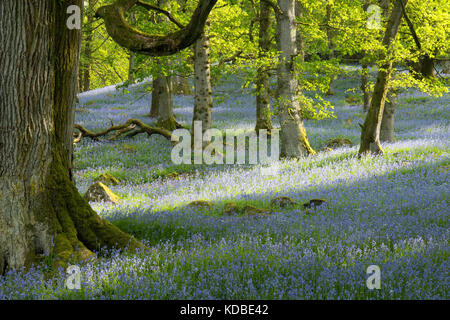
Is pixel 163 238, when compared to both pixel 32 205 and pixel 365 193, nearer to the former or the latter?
pixel 32 205

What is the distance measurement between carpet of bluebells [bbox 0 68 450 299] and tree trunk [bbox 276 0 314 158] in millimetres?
1060

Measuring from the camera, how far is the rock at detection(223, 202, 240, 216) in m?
7.11

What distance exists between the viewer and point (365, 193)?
8070 mm

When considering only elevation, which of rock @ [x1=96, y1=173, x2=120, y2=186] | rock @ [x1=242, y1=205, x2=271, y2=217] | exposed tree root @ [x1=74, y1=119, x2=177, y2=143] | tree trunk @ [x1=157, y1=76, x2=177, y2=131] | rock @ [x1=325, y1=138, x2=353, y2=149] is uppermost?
tree trunk @ [x1=157, y1=76, x2=177, y2=131]

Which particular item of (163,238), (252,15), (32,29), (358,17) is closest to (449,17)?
(358,17)

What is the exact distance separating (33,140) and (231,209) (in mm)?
3533

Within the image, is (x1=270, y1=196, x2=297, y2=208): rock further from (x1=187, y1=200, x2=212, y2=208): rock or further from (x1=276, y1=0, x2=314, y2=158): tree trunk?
(x1=276, y1=0, x2=314, y2=158): tree trunk

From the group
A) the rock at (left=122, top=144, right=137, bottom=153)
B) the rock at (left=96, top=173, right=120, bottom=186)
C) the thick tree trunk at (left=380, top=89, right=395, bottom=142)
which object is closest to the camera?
the rock at (left=96, top=173, right=120, bottom=186)

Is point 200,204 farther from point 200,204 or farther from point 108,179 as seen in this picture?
point 108,179

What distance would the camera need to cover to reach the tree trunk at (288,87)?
12609 mm

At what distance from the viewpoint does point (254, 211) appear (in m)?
7.02

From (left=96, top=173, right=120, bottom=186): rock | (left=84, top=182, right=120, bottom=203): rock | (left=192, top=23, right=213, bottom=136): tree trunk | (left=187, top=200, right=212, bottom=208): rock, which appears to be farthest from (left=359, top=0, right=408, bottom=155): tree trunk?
(left=84, top=182, right=120, bottom=203): rock

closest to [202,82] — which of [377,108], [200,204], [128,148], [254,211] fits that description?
[128,148]

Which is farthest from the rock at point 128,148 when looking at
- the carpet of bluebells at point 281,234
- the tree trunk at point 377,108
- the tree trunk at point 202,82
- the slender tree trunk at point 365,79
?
the slender tree trunk at point 365,79
